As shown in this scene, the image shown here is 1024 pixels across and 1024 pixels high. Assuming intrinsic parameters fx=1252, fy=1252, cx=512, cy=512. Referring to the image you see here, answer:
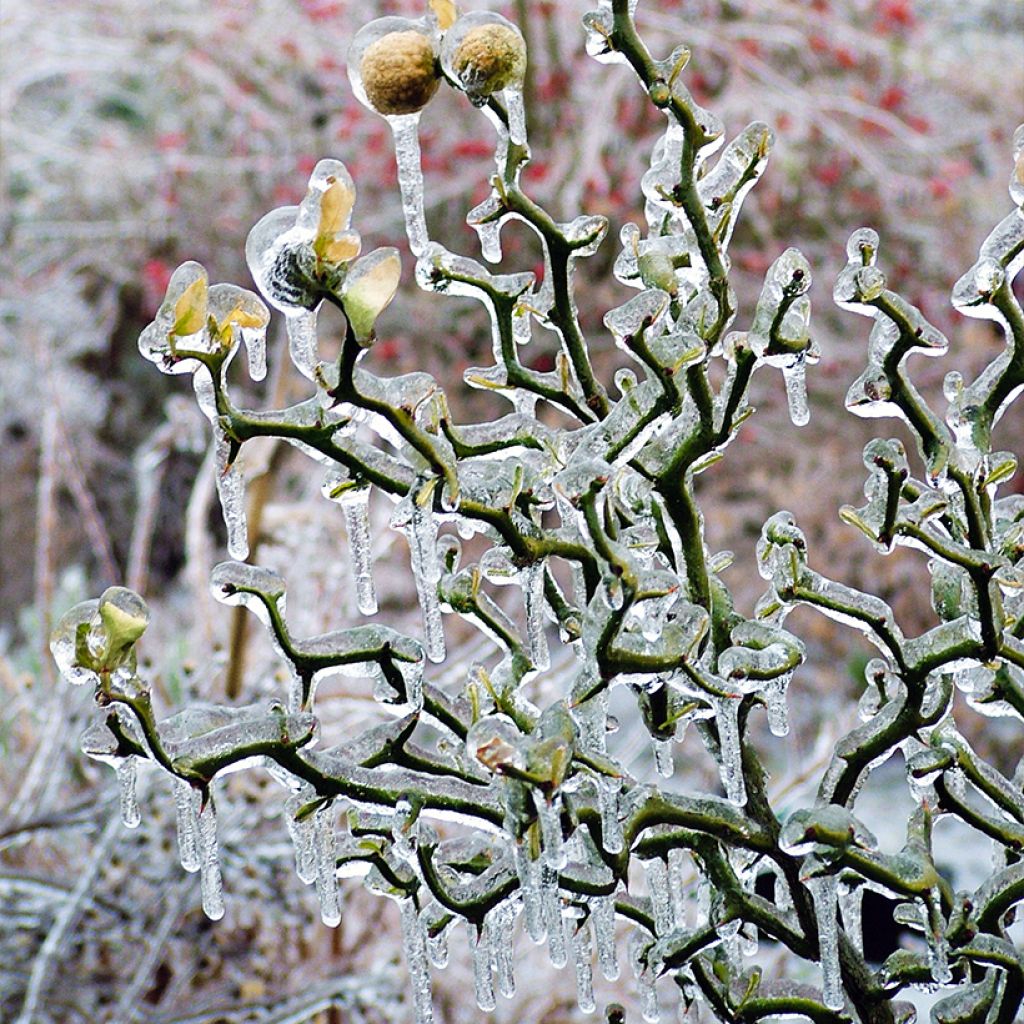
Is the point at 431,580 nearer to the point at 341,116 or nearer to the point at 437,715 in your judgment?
the point at 437,715

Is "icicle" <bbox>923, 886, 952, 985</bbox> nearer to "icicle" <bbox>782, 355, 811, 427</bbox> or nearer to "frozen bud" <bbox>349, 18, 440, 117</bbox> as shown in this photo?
"icicle" <bbox>782, 355, 811, 427</bbox>

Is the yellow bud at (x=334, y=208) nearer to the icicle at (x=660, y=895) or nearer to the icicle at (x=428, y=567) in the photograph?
the icicle at (x=428, y=567)

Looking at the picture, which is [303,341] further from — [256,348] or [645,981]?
[645,981]

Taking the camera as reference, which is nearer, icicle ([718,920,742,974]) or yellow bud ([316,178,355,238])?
yellow bud ([316,178,355,238])

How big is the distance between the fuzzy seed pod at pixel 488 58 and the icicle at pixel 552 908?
0.25 m

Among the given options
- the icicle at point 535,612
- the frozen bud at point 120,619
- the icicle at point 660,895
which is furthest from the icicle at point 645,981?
the frozen bud at point 120,619

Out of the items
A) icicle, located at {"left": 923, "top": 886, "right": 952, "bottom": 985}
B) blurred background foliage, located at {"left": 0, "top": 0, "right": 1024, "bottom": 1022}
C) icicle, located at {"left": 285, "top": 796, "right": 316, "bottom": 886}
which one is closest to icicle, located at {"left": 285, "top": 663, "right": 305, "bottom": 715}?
icicle, located at {"left": 285, "top": 796, "right": 316, "bottom": 886}

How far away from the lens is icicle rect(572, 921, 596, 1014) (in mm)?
477

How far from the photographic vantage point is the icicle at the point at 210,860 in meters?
0.43

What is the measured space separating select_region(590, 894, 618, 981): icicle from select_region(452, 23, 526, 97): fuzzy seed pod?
284 millimetres

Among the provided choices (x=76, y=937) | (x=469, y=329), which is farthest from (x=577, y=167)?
(x=76, y=937)

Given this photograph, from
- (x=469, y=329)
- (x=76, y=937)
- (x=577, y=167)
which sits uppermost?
(x=577, y=167)

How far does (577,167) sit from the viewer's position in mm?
2285

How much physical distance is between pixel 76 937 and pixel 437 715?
0.65 m
